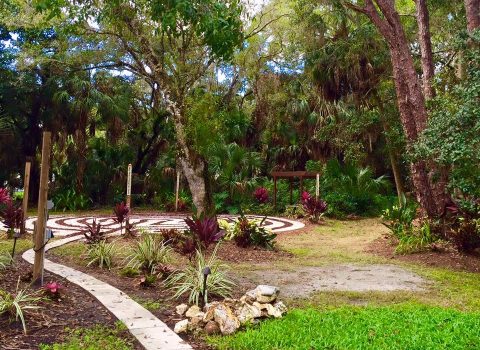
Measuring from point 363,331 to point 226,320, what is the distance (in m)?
1.11

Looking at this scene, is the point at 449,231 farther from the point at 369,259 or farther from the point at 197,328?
the point at 197,328

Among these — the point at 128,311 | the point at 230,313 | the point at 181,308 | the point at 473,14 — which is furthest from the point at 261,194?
the point at 230,313

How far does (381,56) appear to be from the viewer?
1345 centimetres

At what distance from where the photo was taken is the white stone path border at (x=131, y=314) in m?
3.62

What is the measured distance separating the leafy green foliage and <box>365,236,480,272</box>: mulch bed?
18.1ft

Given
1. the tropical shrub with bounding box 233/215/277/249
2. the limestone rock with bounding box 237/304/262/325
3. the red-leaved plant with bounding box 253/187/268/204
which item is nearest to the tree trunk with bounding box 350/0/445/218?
the tropical shrub with bounding box 233/215/277/249

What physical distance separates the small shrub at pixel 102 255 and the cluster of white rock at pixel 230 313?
2.49 metres

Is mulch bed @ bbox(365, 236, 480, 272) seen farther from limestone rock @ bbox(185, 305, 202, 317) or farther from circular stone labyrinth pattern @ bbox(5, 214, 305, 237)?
limestone rock @ bbox(185, 305, 202, 317)

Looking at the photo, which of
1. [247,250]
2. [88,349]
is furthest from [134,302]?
[247,250]

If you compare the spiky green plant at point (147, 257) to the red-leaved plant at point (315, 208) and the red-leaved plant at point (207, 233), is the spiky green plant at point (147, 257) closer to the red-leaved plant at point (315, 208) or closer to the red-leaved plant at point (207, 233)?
the red-leaved plant at point (207, 233)

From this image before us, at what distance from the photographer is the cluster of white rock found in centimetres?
395

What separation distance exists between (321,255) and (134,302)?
15.1 feet

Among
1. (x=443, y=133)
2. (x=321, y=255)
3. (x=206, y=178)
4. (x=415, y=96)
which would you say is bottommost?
(x=321, y=255)

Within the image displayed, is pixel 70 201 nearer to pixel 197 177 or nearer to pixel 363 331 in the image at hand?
pixel 197 177
